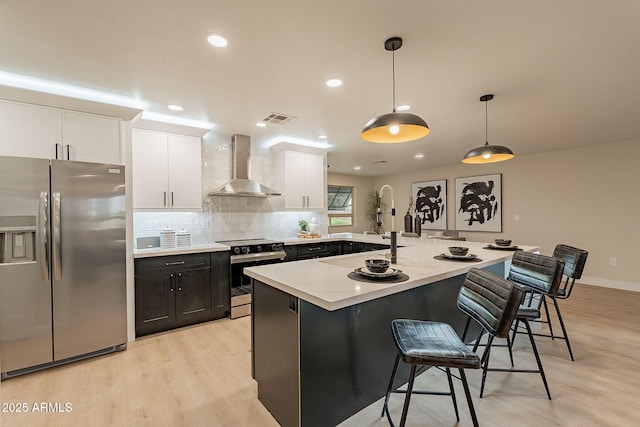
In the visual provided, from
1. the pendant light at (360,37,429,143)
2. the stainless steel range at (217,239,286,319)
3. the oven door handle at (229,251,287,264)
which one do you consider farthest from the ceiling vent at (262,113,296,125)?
the oven door handle at (229,251,287,264)

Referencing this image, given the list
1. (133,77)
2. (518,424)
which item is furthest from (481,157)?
(133,77)

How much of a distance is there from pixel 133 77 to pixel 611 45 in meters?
3.73

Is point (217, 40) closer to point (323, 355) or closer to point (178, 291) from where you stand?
point (323, 355)

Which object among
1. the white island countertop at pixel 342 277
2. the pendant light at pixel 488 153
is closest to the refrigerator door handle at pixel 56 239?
the white island countertop at pixel 342 277

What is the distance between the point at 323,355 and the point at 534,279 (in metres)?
1.95

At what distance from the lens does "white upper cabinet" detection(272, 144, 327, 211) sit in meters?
4.68

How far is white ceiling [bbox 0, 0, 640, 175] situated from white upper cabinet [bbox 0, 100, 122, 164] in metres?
0.33

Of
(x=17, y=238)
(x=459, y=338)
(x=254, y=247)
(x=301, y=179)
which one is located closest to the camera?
(x=459, y=338)

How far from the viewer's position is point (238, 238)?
4453 millimetres

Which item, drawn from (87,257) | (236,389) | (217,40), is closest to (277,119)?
(217,40)

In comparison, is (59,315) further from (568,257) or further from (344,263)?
(568,257)

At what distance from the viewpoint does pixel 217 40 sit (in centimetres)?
199

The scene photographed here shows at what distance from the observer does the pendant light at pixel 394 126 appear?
6.11 feet

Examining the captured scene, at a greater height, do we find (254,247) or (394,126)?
(394,126)
